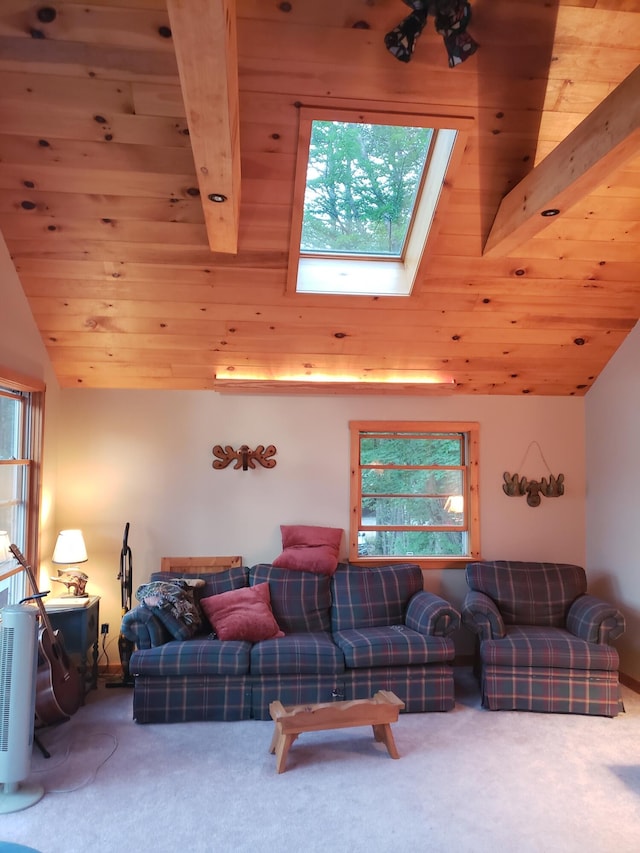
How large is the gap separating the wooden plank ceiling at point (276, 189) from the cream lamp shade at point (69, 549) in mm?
1172

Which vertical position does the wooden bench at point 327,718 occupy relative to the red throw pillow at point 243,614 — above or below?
below

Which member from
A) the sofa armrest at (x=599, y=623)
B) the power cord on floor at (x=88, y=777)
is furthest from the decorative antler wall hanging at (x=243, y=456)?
the sofa armrest at (x=599, y=623)

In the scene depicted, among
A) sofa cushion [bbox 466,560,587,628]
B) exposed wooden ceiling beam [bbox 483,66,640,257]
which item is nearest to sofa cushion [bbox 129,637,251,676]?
sofa cushion [bbox 466,560,587,628]

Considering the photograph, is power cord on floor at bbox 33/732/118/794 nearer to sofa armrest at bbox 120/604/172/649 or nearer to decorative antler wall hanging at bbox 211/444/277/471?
sofa armrest at bbox 120/604/172/649

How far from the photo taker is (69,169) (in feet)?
10.9

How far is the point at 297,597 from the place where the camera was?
181 inches

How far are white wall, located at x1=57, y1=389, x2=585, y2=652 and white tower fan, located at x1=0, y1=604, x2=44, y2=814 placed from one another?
1772 millimetres

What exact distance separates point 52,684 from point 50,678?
0.04 m

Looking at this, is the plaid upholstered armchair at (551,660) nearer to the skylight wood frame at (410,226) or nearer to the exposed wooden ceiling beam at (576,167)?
the skylight wood frame at (410,226)

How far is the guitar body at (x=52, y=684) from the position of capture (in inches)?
141

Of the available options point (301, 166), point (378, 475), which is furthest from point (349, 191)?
point (378, 475)

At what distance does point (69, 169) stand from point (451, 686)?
3731 mm

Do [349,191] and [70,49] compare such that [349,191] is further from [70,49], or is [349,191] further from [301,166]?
[70,49]

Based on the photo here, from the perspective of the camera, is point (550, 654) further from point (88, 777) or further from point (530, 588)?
point (88, 777)
